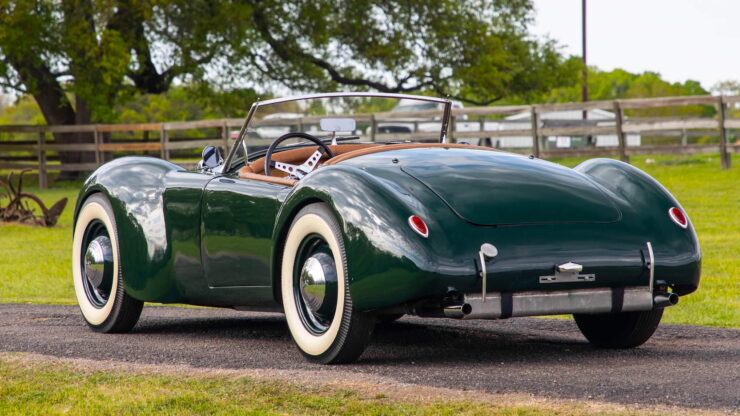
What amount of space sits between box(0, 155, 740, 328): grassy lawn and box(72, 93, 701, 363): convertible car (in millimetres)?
2025

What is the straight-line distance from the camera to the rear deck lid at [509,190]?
479 cm

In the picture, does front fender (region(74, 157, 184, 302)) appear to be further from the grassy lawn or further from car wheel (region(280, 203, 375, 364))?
the grassy lawn

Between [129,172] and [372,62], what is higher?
[372,62]

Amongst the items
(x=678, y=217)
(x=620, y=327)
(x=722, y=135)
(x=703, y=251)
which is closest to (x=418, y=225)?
(x=678, y=217)

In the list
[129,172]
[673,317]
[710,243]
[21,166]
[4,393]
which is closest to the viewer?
[4,393]

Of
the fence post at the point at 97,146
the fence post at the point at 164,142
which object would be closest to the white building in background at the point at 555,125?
the fence post at the point at 164,142

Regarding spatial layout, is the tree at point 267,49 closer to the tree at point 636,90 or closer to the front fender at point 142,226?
the front fender at point 142,226

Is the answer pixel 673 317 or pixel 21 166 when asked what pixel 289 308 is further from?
pixel 21 166

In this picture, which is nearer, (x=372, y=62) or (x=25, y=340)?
(x=25, y=340)

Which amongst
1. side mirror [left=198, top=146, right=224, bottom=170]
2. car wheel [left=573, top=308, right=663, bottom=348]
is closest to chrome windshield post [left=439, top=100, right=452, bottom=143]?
side mirror [left=198, top=146, right=224, bottom=170]

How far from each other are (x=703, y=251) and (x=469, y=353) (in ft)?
19.9

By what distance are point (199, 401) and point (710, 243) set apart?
834 centimetres

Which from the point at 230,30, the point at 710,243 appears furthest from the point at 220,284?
the point at 230,30

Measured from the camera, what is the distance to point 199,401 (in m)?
4.06
